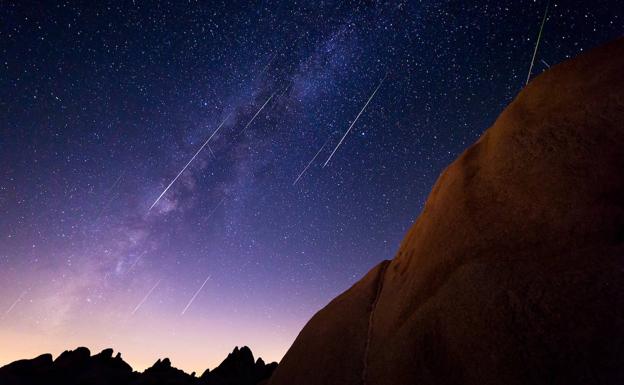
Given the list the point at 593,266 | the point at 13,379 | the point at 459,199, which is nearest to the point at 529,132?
the point at 459,199

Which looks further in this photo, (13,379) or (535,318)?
(13,379)

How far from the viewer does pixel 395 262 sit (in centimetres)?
685

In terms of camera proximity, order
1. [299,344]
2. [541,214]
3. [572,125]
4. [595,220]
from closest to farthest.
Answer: [595,220] → [541,214] → [572,125] → [299,344]

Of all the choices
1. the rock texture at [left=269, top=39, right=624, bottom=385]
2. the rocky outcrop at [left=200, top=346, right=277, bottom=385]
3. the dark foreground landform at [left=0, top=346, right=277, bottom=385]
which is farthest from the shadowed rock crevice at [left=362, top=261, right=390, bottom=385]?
the rocky outcrop at [left=200, top=346, right=277, bottom=385]

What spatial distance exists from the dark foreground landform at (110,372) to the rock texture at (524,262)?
24.0m

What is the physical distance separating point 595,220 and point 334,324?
Answer: 16.5 feet

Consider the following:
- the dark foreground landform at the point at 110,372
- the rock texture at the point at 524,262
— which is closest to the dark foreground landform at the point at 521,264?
the rock texture at the point at 524,262

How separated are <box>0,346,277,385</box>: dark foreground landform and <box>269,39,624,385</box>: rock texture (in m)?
24.0

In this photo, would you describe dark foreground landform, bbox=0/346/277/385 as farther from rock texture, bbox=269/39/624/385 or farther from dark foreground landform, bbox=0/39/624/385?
rock texture, bbox=269/39/624/385

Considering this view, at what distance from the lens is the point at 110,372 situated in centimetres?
2620

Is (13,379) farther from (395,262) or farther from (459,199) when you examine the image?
(459,199)

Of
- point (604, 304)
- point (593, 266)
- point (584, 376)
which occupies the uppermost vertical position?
point (593, 266)

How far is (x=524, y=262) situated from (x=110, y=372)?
106 ft

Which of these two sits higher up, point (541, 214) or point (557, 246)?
point (541, 214)
